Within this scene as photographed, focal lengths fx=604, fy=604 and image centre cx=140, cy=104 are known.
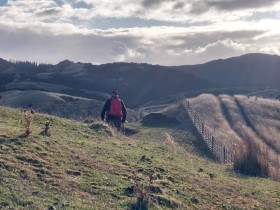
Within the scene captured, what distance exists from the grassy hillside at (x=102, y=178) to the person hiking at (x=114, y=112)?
4.96 meters

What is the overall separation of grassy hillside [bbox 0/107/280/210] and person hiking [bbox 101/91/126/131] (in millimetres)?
4965

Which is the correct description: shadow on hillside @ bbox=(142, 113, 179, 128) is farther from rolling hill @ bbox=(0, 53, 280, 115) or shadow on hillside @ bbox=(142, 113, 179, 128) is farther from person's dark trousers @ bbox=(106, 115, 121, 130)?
rolling hill @ bbox=(0, 53, 280, 115)

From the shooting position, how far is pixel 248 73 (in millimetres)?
158125

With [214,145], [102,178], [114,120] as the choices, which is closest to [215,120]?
[214,145]

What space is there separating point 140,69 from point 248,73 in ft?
92.9

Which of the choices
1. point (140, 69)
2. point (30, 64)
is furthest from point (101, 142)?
point (30, 64)

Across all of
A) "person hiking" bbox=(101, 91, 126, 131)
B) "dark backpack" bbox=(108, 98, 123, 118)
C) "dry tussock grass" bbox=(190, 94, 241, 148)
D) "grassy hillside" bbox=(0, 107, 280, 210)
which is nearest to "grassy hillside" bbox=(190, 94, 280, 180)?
"dry tussock grass" bbox=(190, 94, 241, 148)

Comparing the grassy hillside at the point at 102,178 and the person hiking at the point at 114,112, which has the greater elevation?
the person hiking at the point at 114,112

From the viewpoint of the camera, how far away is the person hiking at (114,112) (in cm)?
2452

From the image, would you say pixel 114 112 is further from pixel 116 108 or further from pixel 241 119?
pixel 241 119

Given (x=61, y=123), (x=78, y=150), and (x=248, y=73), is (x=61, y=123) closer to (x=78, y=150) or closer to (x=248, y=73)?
(x=78, y=150)

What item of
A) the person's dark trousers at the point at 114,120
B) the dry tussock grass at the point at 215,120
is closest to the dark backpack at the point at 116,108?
the person's dark trousers at the point at 114,120

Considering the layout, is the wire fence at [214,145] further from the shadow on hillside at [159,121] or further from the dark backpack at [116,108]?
the dark backpack at [116,108]

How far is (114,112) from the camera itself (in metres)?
24.7
